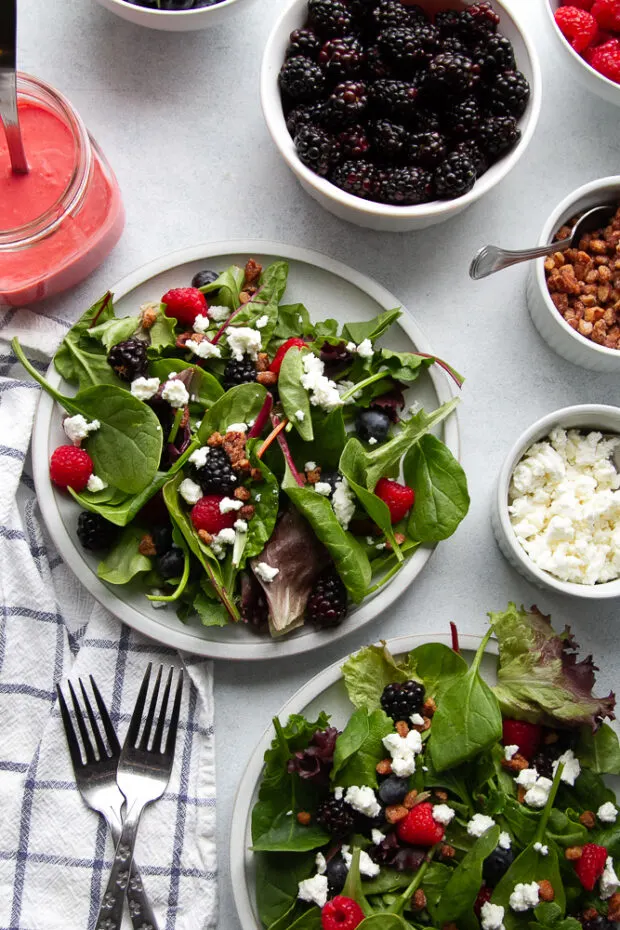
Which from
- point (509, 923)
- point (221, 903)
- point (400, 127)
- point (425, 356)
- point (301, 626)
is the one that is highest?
point (400, 127)

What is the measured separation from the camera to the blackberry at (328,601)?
1.67m

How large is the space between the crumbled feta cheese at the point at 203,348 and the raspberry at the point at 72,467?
0.26 meters

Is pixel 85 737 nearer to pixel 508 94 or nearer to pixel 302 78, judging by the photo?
pixel 302 78

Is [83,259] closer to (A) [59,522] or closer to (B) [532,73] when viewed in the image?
(A) [59,522]

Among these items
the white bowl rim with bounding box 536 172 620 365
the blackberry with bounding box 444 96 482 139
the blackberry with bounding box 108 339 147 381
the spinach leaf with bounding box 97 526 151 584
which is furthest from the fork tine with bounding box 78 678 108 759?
the blackberry with bounding box 444 96 482 139

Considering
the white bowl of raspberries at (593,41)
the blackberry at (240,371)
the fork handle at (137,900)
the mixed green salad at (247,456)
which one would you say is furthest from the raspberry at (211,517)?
the white bowl of raspberries at (593,41)

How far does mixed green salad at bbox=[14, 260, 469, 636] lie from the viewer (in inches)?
65.2

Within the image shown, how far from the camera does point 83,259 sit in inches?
69.2

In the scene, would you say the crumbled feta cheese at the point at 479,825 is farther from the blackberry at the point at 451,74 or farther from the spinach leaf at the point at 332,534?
the blackberry at the point at 451,74

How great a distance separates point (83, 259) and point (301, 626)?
2.51 ft

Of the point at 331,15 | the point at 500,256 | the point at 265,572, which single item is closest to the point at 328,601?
the point at 265,572

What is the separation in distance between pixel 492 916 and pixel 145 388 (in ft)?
3.46

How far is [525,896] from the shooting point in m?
1.60

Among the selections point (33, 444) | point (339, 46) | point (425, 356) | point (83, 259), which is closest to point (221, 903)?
point (33, 444)
